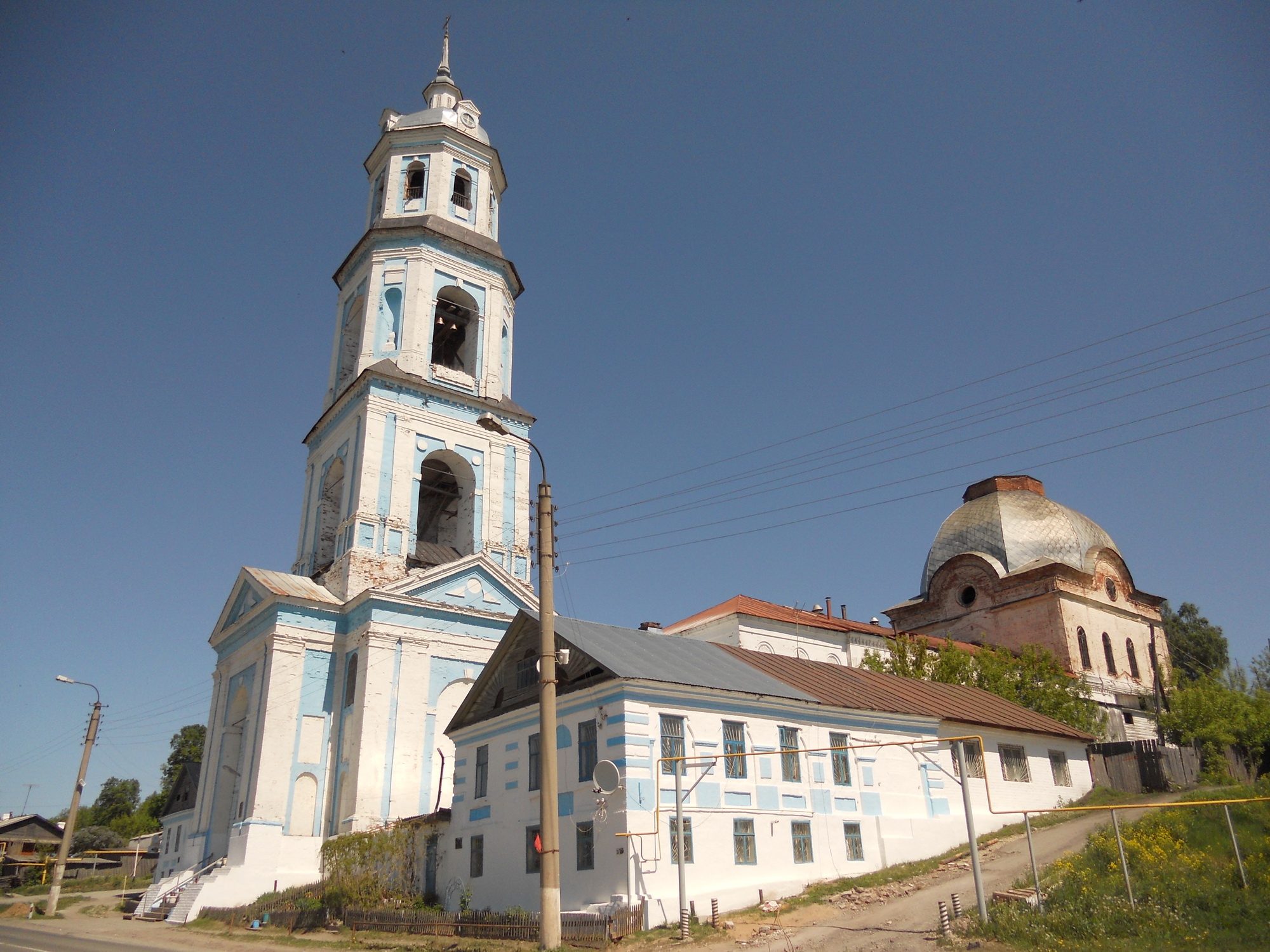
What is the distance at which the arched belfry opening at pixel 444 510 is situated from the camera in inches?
1340

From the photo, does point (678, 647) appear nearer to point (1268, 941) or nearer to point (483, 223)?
point (1268, 941)

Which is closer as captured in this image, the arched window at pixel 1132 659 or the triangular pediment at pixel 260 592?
the triangular pediment at pixel 260 592

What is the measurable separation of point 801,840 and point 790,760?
1.71m

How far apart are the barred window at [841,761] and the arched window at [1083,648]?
2762 centimetres

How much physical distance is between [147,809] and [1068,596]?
80343mm

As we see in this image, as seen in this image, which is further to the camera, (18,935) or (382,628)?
(382,628)

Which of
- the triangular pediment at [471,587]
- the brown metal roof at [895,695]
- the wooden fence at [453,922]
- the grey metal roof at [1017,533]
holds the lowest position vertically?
the wooden fence at [453,922]

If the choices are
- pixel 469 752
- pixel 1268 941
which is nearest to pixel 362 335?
pixel 469 752

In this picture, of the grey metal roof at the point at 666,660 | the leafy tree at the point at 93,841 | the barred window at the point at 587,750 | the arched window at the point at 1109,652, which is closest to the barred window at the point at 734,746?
the grey metal roof at the point at 666,660

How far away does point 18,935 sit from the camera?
72.1 ft

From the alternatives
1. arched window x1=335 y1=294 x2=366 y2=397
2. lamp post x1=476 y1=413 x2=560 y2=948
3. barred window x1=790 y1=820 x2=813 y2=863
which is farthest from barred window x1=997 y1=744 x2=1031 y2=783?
→ arched window x1=335 y1=294 x2=366 y2=397

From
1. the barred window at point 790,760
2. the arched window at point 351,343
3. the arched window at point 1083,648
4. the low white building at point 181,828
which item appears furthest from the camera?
the arched window at point 1083,648

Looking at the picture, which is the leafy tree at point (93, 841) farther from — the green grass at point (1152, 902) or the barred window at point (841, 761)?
the green grass at point (1152, 902)

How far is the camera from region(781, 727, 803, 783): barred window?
20.8 metres
